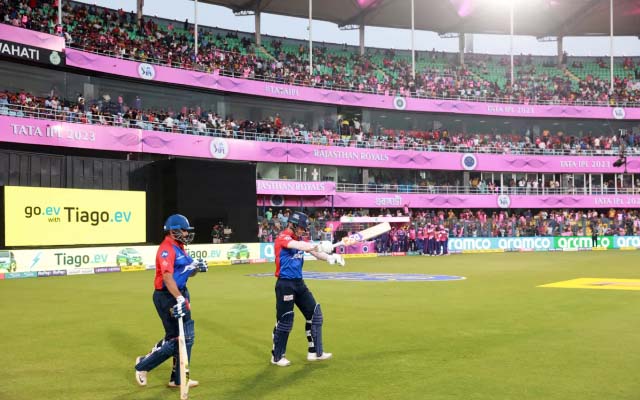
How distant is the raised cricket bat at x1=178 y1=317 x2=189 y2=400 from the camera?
25.4 feet

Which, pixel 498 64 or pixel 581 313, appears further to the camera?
pixel 498 64

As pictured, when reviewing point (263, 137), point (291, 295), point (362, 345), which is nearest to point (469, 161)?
point (263, 137)

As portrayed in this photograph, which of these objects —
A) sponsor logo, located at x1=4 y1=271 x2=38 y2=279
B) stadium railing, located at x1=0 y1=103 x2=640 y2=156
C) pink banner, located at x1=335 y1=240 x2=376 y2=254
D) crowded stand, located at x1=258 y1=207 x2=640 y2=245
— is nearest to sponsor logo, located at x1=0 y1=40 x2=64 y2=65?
stadium railing, located at x1=0 y1=103 x2=640 y2=156

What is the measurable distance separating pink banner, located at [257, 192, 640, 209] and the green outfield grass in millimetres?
33097

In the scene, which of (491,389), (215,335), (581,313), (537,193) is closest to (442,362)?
(491,389)

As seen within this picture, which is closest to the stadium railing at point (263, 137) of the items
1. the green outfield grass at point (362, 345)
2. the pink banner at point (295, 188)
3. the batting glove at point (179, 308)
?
the pink banner at point (295, 188)

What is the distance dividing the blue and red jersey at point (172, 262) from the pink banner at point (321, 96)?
36913mm

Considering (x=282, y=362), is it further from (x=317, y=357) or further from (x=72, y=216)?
(x=72, y=216)

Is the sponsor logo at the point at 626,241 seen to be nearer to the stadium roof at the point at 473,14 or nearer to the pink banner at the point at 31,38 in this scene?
the stadium roof at the point at 473,14

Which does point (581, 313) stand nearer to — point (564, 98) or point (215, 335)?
point (215, 335)

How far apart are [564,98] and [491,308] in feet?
179

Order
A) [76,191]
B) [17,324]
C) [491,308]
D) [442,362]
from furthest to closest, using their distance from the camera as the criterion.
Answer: [76,191] → [491,308] → [17,324] → [442,362]

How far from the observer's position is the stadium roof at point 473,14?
62.3 m

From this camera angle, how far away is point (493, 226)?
5056cm
